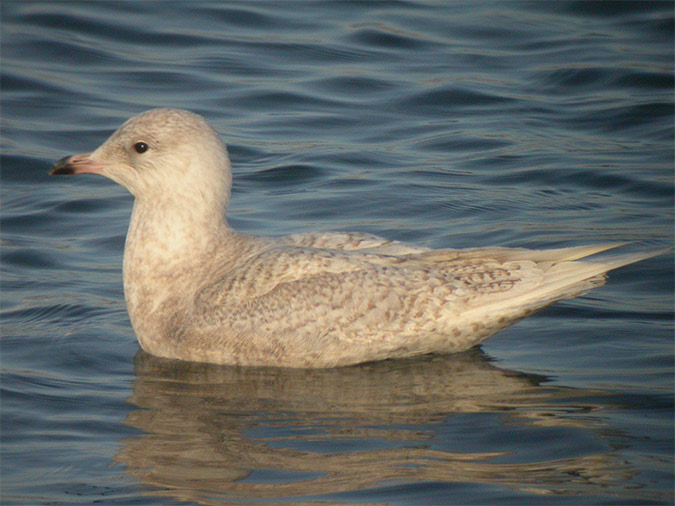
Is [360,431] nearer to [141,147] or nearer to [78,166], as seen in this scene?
[141,147]

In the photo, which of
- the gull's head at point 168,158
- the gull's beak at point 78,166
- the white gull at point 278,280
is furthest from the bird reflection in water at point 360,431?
the gull's beak at point 78,166

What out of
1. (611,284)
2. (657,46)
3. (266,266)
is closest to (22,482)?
(266,266)

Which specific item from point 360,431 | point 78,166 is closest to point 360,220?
point 78,166

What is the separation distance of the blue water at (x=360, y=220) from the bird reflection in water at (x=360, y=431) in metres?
0.02

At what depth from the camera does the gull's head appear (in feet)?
24.0

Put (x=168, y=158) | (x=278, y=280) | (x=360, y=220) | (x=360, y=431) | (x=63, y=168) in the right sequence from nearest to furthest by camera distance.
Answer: (x=360, y=431) → (x=278, y=280) → (x=168, y=158) → (x=63, y=168) → (x=360, y=220)

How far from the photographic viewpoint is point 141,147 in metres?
7.37

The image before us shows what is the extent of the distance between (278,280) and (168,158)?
107cm

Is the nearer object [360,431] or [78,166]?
[360,431]

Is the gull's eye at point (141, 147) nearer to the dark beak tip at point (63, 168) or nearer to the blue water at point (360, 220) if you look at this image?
the dark beak tip at point (63, 168)

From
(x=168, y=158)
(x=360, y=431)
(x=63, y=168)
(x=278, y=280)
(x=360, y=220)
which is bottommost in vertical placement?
(x=360, y=431)

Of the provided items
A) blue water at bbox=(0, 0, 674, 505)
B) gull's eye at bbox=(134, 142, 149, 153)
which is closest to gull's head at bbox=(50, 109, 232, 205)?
gull's eye at bbox=(134, 142, 149, 153)

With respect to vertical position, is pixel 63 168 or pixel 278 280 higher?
pixel 63 168

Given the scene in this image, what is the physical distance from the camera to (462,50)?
604 inches
